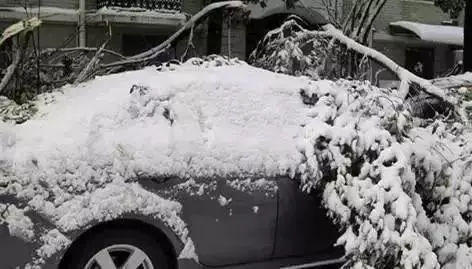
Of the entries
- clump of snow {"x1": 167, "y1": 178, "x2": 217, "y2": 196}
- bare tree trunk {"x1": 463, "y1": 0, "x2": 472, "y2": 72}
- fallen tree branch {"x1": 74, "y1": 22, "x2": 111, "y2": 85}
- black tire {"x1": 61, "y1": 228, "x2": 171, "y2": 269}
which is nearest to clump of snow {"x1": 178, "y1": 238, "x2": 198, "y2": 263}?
black tire {"x1": 61, "y1": 228, "x2": 171, "y2": 269}

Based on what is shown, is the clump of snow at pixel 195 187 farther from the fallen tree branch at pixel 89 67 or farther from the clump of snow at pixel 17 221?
the fallen tree branch at pixel 89 67

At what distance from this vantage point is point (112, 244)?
4.12 metres

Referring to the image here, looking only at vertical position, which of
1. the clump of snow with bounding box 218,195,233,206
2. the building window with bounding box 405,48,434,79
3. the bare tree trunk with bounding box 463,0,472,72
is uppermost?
the bare tree trunk with bounding box 463,0,472,72

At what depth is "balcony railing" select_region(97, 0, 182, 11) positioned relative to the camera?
1499 centimetres

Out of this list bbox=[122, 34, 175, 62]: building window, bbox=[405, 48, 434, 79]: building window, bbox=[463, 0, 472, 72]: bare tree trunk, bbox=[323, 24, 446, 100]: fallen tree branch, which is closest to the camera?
bbox=[323, 24, 446, 100]: fallen tree branch

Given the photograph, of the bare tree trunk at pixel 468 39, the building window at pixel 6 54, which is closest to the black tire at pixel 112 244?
the building window at pixel 6 54

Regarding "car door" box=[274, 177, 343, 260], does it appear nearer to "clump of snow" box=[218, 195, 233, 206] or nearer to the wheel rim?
"clump of snow" box=[218, 195, 233, 206]

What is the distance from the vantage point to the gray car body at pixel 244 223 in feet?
13.9

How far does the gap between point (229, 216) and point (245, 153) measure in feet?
1.32

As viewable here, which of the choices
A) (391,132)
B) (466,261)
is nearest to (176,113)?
(391,132)

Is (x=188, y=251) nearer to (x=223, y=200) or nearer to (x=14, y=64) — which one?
(x=223, y=200)

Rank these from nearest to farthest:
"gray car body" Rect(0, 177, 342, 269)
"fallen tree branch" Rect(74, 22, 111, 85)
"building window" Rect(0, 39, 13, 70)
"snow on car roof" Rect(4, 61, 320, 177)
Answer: "snow on car roof" Rect(4, 61, 320, 177)
"gray car body" Rect(0, 177, 342, 269)
"building window" Rect(0, 39, 13, 70)
"fallen tree branch" Rect(74, 22, 111, 85)

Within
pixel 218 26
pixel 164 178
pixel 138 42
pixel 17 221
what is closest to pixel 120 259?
pixel 164 178

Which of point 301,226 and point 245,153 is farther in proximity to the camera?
point 301,226
